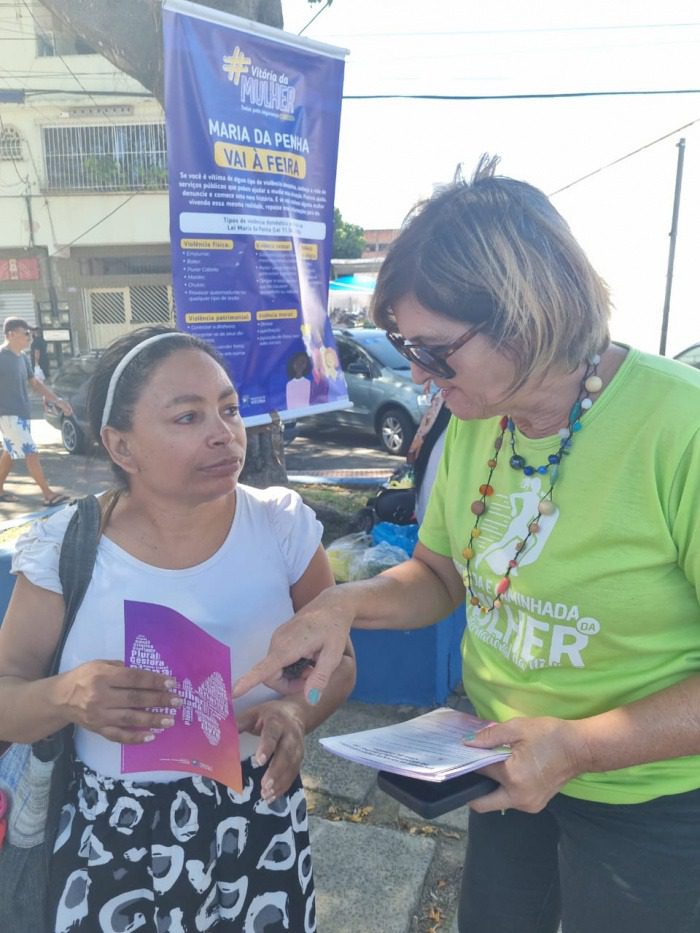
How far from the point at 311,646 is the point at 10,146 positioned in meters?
24.2

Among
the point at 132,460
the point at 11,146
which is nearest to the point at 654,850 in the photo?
the point at 132,460

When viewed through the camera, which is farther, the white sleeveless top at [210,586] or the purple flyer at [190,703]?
the white sleeveless top at [210,586]

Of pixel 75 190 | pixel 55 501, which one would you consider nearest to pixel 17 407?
pixel 55 501

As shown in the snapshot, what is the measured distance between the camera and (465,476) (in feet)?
5.05

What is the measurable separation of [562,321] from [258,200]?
9.65 feet

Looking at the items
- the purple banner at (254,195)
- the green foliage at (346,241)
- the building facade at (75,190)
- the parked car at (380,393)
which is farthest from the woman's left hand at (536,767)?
the green foliage at (346,241)

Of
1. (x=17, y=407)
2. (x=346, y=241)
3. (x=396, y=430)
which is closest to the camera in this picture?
(x=17, y=407)

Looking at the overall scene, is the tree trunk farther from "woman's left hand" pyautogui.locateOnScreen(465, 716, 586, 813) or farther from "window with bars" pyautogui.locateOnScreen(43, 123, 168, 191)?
"window with bars" pyautogui.locateOnScreen(43, 123, 168, 191)

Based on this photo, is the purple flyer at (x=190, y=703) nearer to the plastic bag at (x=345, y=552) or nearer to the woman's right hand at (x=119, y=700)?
the woman's right hand at (x=119, y=700)

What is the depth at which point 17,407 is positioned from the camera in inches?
321

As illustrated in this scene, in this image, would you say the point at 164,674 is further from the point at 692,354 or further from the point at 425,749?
the point at 692,354

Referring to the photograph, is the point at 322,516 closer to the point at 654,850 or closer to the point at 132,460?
the point at 132,460

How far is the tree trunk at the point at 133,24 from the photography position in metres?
3.96

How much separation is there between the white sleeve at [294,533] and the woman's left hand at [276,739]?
0.94 feet
